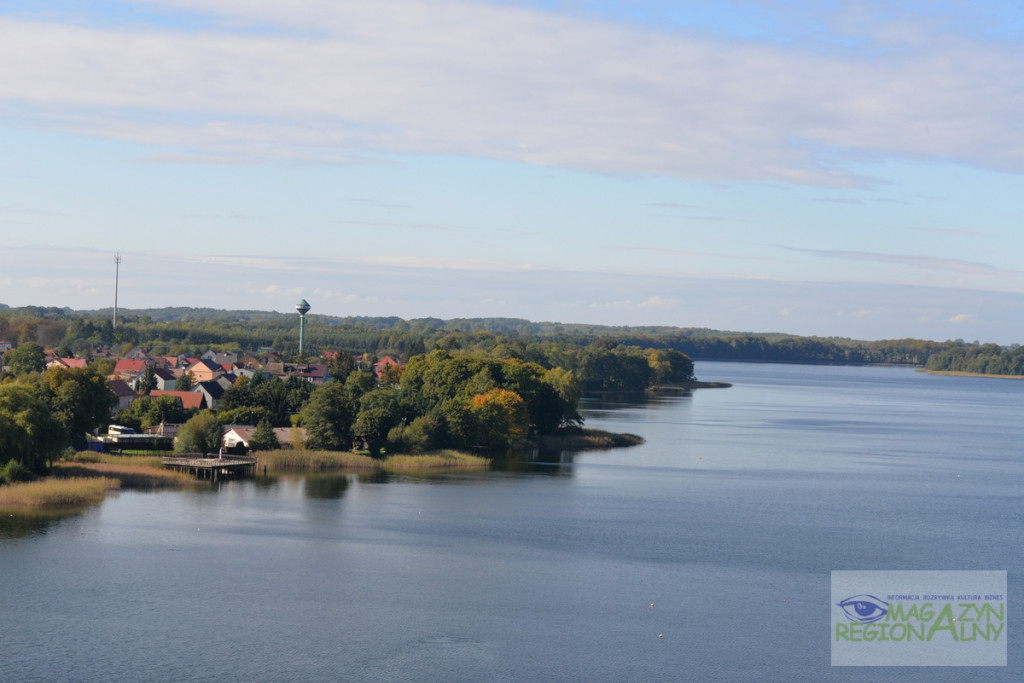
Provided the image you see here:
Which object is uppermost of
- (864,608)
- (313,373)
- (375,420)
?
(313,373)

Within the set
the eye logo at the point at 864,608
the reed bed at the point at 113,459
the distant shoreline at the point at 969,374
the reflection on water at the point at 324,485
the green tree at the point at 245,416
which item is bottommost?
the eye logo at the point at 864,608

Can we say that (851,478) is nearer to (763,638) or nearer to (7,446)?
(763,638)

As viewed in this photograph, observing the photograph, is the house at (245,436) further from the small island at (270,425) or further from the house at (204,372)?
the house at (204,372)

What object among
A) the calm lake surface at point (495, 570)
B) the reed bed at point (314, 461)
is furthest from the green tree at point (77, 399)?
the calm lake surface at point (495, 570)

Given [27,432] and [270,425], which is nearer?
[27,432]

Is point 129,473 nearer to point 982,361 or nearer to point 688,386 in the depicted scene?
point 688,386

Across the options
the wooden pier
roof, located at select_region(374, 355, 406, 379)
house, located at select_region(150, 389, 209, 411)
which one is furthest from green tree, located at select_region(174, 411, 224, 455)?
roof, located at select_region(374, 355, 406, 379)

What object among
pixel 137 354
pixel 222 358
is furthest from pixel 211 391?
pixel 222 358
